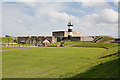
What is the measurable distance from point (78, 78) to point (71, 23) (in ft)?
183

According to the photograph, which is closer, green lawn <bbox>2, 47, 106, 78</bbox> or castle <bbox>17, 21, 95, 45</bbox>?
green lawn <bbox>2, 47, 106, 78</bbox>

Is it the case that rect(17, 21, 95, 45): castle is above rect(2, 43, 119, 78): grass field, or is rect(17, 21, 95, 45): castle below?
above

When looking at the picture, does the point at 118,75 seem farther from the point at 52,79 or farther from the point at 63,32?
the point at 63,32

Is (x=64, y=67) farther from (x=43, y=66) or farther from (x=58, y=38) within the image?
(x=58, y=38)

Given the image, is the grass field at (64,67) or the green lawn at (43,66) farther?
the green lawn at (43,66)

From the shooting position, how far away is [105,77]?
5.61 m

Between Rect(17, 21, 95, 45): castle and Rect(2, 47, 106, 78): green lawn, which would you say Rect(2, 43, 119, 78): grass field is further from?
Rect(17, 21, 95, 45): castle

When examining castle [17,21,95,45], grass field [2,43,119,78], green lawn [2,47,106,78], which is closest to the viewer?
grass field [2,43,119,78]

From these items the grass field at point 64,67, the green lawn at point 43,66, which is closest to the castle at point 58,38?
the green lawn at point 43,66

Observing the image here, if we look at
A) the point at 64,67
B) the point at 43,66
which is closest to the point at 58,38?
the point at 43,66

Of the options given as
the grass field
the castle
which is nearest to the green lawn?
the grass field

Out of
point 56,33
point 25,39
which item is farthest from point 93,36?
point 25,39

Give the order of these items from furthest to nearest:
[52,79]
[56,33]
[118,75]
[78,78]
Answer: [56,33] < [52,79] < [78,78] < [118,75]

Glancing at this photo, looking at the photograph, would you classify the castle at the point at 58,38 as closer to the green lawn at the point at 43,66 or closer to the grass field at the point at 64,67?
the green lawn at the point at 43,66
